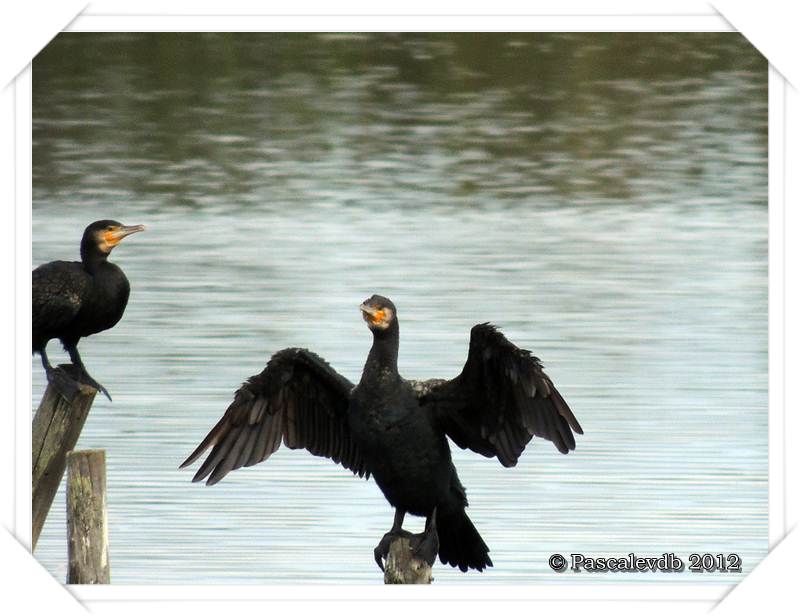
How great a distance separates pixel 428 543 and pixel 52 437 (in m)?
1.54

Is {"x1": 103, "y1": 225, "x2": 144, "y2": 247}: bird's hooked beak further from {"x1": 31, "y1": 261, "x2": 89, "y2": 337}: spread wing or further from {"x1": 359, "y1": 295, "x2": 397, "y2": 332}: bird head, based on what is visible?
{"x1": 359, "y1": 295, "x2": 397, "y2": 332}: bird head

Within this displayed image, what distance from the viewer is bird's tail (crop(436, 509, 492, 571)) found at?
6.29 m

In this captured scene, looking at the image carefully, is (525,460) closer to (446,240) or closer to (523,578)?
(523,578)

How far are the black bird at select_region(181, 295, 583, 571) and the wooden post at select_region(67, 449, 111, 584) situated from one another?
0.40 m

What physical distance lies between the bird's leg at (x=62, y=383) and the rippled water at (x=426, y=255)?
933 millimetres

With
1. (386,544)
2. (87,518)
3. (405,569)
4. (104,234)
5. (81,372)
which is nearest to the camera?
(87,518)

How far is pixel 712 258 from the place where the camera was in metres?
10.1

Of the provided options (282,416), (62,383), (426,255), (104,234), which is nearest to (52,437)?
(62,383)

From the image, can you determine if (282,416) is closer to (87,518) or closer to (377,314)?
(377,314)

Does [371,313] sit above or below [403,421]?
above

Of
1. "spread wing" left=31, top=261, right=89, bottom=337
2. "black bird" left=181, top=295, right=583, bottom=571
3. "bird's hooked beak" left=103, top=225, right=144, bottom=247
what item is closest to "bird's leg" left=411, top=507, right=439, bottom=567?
"black bird" left=181, top=295, right=583, bottom=571

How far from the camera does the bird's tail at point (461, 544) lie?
629 cm

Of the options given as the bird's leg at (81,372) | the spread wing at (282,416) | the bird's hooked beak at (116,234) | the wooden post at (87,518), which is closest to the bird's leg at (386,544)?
the spread wing at (282,416)

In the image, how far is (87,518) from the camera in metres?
5.81
